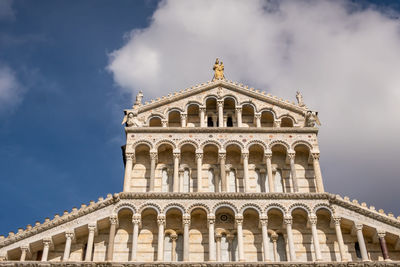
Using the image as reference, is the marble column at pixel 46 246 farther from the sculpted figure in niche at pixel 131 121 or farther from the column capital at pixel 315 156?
the column capital at pixel 315 156

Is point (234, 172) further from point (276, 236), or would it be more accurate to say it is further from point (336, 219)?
point (336, 219)

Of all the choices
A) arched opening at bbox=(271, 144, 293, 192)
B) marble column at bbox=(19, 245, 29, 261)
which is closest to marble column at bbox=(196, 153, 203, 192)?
arched opening at bbox=(271, 144, 293, 192)

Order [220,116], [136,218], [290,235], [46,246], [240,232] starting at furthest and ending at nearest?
[220,116], [136,218], [240,232], [290,235], [46,246]

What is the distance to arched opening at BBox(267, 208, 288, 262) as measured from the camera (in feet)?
61.4

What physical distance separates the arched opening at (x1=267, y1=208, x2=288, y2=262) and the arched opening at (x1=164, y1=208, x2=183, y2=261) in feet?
10.1

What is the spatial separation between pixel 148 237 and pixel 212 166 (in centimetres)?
380

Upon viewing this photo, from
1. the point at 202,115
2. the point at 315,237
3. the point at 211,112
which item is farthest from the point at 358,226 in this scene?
the point at 211,112

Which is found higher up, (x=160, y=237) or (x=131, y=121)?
(x=131, y=121)

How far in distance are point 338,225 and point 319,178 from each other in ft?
6.53

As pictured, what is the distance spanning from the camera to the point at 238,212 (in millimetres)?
18938

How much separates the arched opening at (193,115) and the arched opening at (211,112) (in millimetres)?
438

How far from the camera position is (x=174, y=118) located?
74.1 feet

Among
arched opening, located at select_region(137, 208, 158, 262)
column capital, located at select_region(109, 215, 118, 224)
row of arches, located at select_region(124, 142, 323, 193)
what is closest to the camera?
arched opening, located at select_region(137, 208, 158, 262)

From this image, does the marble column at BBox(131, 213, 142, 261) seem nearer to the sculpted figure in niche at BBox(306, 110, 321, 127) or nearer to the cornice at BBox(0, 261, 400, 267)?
the cornice at BBox(0, 261, 400, 267)
